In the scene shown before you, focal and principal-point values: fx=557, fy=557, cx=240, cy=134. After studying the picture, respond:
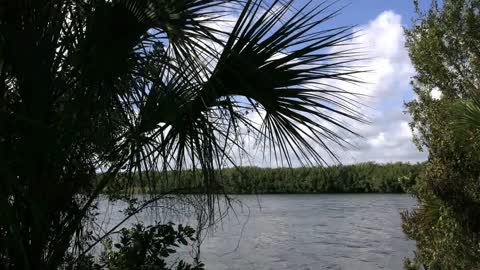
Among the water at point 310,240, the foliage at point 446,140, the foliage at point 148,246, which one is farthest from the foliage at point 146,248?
the foliage at point 446,140

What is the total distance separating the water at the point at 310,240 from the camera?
13.5m

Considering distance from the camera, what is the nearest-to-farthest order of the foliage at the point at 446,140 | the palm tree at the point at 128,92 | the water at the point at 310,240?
the palm tree at the point at 128,92 → the foliage at the point at 446,140 → the water at the point at 310,240

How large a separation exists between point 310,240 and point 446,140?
12585 mm

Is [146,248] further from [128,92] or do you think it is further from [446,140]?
[446,140]

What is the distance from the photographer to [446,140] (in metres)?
6.07

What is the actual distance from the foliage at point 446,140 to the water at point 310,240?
2.14 m

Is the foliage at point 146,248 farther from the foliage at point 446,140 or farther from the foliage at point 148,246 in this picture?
the foliage at point 446,140

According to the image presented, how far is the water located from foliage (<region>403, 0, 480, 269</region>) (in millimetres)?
2138

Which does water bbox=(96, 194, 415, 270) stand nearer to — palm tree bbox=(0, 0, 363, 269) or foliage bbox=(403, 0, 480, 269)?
palm tree bbox=(0, 0, 363, 269)

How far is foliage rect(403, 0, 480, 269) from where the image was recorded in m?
5.72

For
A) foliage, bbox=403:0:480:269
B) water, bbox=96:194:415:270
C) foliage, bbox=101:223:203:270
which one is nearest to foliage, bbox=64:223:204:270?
foliage, bbox=101:223:203:270

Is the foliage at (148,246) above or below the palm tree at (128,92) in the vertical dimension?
below

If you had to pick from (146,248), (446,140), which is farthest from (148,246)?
(446,140)

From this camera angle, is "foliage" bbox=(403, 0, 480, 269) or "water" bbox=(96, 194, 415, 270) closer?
"foliage" bbox=(403, 0, 480, 269)
